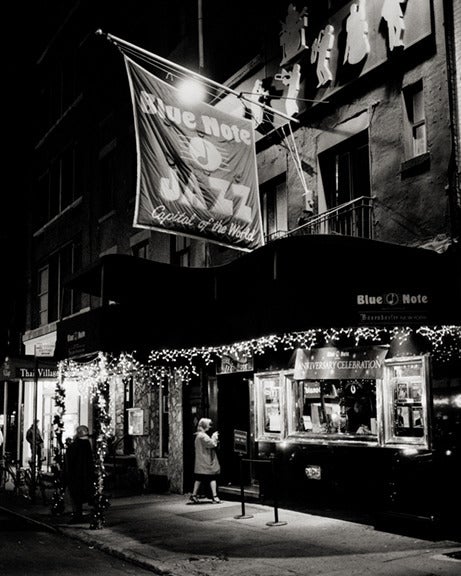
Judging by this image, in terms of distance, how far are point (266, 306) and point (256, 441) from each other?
4.40 meters

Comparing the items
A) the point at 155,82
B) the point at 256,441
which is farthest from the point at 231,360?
the point at 155,82

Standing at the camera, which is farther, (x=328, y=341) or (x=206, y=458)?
(x=206, y=458)

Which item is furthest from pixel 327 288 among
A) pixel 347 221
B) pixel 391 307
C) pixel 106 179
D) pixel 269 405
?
pixel 106 179

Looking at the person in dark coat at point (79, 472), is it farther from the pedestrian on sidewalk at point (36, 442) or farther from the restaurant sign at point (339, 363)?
the restaurant sign at point (339, 363)

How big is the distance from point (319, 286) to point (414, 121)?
11.1 feet

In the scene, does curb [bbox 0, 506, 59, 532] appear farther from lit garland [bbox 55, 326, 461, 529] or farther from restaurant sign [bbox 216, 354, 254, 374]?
restaurant sign [bbox 216, 354, 254, 374]

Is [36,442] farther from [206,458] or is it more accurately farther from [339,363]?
[339,363]

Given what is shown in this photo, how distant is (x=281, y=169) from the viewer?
1462cm

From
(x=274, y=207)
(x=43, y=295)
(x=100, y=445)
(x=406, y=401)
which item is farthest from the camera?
(x=43, y=295)

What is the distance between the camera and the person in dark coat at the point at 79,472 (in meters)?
13.1

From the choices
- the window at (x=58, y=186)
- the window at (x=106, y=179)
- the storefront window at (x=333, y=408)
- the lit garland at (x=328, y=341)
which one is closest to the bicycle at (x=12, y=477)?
the lit garland at (x=328, y=341)

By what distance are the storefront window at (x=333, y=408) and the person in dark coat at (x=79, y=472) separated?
3.75 metres

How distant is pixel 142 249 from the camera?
67.1 feet

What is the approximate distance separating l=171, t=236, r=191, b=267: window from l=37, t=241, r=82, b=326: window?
6.07m
